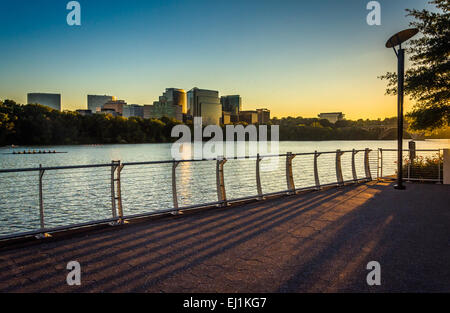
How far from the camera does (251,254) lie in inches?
161

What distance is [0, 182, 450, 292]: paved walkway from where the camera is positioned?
3.23m

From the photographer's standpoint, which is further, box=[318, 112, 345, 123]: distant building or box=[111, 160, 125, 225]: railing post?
box=[318, 112, 345, 123]: distant building

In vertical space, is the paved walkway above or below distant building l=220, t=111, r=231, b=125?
below

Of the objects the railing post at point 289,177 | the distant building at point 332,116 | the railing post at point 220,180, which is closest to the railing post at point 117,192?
the railing post at point 220,180

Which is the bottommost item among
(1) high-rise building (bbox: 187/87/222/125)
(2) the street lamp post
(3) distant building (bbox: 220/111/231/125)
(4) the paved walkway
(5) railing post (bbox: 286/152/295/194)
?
(4) the paved walkway

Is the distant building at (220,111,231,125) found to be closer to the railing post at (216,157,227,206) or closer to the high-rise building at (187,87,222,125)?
the high-rise building at (187,87,222,125)

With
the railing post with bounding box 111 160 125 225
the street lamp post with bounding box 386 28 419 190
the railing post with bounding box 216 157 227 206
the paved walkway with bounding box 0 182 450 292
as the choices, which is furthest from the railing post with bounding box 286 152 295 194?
the railing post with bounding box 111 160 125 225

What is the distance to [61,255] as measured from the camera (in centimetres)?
407

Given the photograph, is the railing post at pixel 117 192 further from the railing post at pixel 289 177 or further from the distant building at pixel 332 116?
the distant building at pixel 332 116

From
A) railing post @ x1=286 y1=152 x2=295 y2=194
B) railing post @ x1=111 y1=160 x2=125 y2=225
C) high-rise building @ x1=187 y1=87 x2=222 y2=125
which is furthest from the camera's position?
high-rise building @ x1=187 y1=87 x2=222 y2=125

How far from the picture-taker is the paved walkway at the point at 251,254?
3232 millimetres

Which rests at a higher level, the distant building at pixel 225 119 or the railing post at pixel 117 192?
the distant building at pixel 225 119
